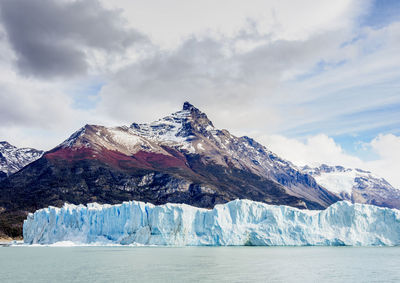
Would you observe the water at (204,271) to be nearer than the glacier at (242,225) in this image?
Yes

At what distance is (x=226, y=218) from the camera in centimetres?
6825

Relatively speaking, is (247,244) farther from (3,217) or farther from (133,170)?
(133,170)

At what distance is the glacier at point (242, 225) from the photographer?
213 ft

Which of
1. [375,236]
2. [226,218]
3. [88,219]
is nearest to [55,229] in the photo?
[88,219]

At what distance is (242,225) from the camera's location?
6775 centimetres

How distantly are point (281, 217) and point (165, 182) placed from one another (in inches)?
4324

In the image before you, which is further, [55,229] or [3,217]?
[3,217]

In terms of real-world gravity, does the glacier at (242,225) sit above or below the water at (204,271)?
above

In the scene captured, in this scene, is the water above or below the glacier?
below

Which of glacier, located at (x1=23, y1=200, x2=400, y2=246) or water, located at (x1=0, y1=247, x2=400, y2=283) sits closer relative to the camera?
water, located at (x1=0, y1=247, x2=400, y2=283)

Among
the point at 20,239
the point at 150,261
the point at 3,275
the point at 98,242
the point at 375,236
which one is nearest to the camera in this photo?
the point at 3,275

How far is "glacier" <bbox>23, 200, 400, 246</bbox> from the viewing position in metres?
64.9

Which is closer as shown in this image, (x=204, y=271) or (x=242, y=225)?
(x=204, y=271)

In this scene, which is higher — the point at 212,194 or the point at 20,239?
the point at 212,194
